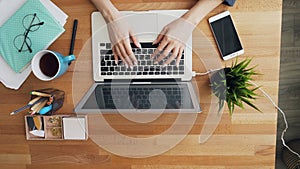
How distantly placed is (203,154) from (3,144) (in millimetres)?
690

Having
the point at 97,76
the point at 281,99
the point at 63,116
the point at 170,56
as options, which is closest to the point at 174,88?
the point at 170,56

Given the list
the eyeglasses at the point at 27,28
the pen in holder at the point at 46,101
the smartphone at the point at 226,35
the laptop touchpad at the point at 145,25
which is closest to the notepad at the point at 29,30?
the eyeglasses at the point at 27,28

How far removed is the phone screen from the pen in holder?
Answer: 529 mm

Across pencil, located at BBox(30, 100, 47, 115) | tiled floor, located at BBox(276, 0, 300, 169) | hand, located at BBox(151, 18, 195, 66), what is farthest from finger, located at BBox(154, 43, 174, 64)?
tiled floor, located at BBox(276, 0, 300, 169)

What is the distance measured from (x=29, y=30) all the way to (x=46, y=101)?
24 cm

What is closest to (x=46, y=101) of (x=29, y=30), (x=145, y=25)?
(x=29, y=30)

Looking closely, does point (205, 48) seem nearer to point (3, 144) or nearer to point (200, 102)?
point (200, 102)

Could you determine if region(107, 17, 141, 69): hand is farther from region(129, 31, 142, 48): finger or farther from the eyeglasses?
the eyeglasses

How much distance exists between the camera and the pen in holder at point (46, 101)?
96 centimetres

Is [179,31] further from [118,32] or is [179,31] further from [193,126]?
[193,126]

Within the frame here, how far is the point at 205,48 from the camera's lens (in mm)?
1010

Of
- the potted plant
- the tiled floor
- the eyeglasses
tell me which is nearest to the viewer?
the potted plant

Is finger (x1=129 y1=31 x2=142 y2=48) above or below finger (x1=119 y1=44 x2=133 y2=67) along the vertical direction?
above

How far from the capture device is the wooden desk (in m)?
0.99
